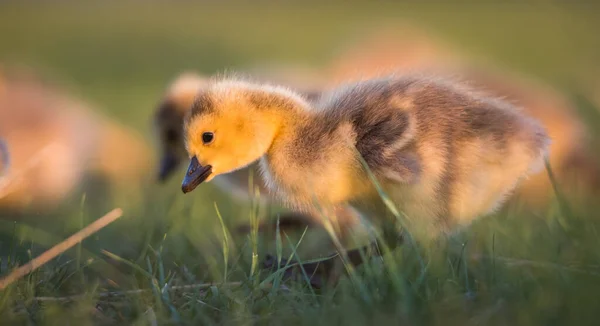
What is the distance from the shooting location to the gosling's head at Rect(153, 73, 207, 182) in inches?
143

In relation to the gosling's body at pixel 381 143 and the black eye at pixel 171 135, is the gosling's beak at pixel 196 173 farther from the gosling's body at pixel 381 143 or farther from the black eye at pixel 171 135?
the black eye at pixel 171 135

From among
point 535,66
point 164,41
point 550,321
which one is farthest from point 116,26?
point 550,321

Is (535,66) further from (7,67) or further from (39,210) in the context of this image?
(39,210)

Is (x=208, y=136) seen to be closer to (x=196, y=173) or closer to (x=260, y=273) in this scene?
(x=196, y=173)

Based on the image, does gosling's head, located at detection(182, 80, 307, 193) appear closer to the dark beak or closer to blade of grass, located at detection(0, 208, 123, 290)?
blade of grass, located at detection(0, 208, 123, 290)

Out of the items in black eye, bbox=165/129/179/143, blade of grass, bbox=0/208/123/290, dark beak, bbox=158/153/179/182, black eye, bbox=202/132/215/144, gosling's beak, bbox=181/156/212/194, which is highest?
black eye, bbox=202/132/215/144

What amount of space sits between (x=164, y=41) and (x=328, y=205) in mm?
10709

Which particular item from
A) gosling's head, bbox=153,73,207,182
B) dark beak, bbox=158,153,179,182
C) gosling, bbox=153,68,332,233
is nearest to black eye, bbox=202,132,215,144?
gosling, bbox=153,68,332,233

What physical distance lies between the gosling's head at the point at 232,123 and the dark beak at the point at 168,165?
3.99 feet

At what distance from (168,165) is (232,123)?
1346 mm

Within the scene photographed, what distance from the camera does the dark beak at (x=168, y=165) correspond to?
3.67 m

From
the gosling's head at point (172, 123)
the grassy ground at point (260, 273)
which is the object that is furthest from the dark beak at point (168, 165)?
the grassy ground at point (260, 273)

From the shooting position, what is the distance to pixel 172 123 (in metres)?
3.64

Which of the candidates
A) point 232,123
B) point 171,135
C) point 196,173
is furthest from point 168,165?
point 232,123
